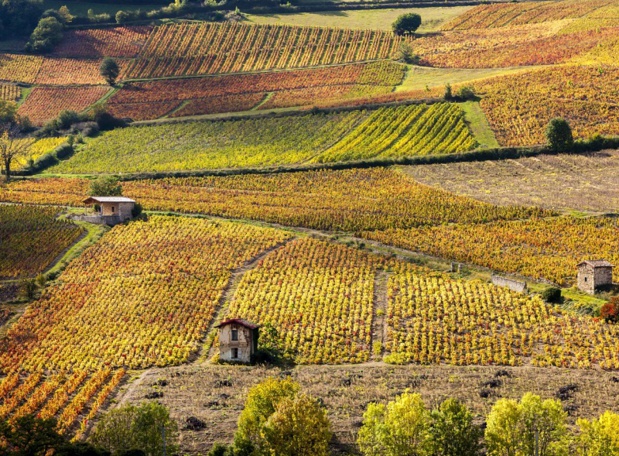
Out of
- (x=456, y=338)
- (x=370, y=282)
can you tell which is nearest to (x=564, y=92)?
(x=370, y=282)

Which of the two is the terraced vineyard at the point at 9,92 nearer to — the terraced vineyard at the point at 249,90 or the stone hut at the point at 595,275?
the terraced vineyard at the point at 249,90

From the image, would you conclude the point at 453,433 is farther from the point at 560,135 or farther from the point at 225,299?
the point at 560,135

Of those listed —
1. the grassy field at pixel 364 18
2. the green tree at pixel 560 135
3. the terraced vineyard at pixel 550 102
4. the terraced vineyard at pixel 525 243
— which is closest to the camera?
the terraced vineyard at pixel 525 243

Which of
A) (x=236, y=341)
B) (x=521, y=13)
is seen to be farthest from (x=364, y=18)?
(x=236, y=341)

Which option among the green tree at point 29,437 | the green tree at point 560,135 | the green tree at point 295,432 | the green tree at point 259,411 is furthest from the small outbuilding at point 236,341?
the green tree at point 560,135

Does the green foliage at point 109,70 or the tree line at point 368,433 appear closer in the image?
the tree line at point 368,433

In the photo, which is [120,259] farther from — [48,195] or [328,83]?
[328,83]
